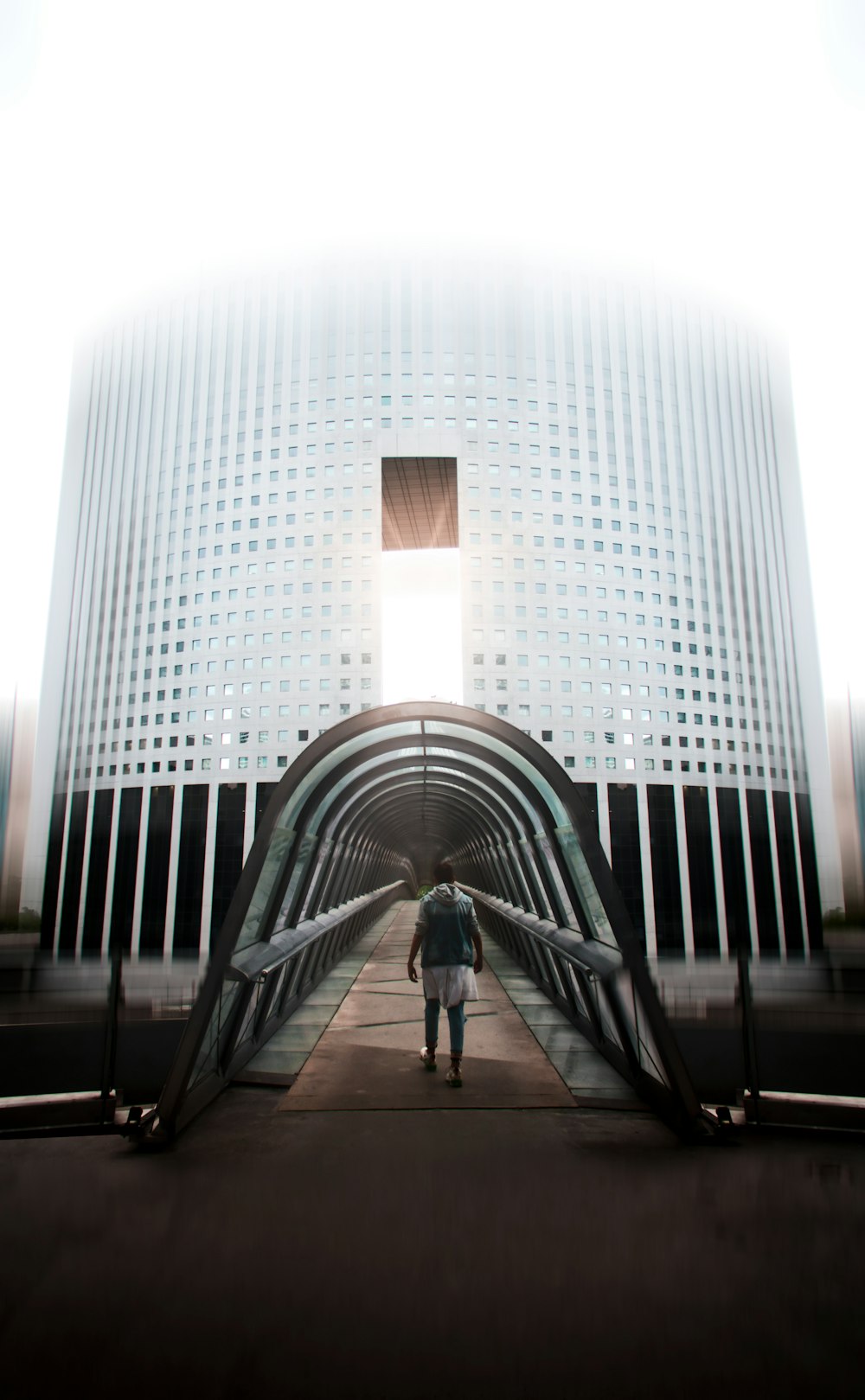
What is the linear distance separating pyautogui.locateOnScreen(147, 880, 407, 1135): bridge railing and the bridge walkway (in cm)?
18

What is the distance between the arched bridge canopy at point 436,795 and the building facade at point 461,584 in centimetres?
4179

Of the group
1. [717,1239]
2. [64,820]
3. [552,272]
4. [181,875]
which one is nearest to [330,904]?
[717,1239]

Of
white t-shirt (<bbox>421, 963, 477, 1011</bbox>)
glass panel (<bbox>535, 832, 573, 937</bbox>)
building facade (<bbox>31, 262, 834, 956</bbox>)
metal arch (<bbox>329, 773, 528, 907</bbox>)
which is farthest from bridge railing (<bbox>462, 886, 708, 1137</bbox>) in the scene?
building facade (<bbox>31, 262, 834, 956</bbox>)

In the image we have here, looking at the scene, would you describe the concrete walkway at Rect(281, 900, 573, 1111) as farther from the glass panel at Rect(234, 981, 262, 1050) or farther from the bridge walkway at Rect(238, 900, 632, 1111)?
the glass panel at Rect(234, 981, 262, 1050)

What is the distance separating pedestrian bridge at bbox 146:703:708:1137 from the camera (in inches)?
153

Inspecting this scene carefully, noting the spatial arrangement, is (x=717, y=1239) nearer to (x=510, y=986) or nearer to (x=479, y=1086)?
(x=479, y=1086)

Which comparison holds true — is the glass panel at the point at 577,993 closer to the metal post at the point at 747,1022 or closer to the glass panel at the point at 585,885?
the glass panel at the point at 585,885

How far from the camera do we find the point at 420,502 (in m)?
64.9

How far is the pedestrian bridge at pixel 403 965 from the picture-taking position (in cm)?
388

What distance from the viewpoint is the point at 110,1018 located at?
4246 millimetres

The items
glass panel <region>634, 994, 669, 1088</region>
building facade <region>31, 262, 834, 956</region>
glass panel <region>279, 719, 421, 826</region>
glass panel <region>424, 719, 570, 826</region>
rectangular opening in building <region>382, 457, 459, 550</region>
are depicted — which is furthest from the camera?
rectangular opening in building <region>382, 457, 459, 550</region>

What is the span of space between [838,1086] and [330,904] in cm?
663

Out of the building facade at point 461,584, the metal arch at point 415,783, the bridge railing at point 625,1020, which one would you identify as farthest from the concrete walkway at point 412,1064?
the building facade at point 461,584

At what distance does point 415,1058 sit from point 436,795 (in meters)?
6.64
